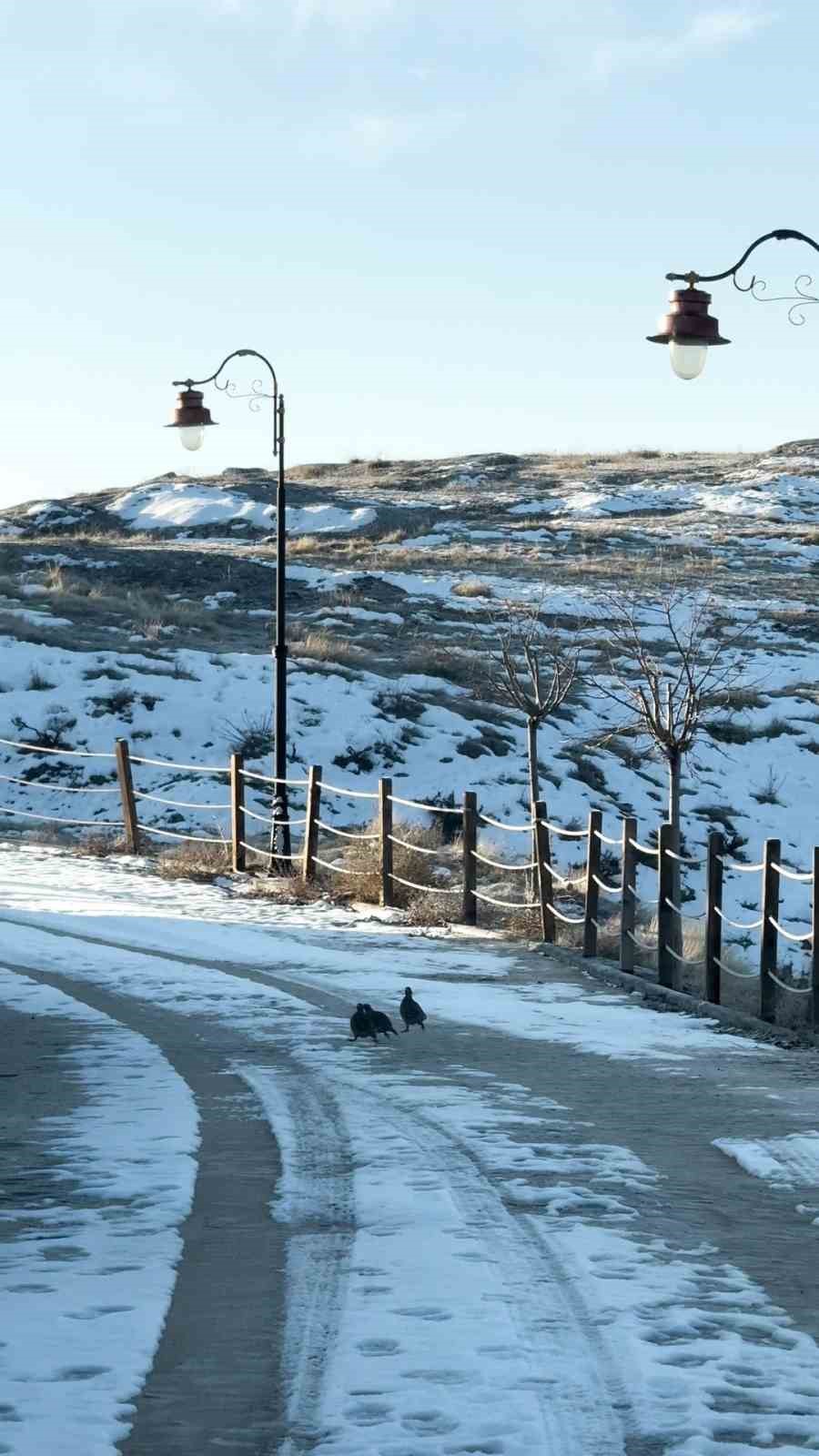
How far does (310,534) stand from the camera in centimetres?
6078

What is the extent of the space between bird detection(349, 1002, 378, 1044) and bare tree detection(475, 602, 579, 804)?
1122 centimetres

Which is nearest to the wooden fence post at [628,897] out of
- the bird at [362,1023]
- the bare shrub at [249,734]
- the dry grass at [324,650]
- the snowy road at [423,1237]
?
the snowy road at [423,1237]

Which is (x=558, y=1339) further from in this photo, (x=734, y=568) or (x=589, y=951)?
(x=734, y=568)

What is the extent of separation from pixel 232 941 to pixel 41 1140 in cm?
727

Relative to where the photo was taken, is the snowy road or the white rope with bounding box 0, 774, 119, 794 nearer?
the snowy road

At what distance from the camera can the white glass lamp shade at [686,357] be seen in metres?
12.1

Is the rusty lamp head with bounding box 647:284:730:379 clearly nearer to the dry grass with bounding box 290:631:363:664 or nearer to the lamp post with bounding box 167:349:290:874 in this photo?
the lamp post with bounding box 167:349:290:874

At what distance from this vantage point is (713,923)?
41.4ft

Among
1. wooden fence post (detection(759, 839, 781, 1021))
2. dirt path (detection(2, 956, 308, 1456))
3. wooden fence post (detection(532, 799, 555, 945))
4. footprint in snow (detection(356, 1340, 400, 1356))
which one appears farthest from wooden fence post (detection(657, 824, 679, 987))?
footprint in snow (detection(356, 1340, 400, 1356))

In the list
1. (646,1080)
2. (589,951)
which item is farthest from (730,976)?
(646,1080)

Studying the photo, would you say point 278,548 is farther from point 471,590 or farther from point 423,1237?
point 471,590

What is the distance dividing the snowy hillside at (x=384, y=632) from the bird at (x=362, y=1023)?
1501 centimetres

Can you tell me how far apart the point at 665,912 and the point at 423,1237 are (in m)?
7.21

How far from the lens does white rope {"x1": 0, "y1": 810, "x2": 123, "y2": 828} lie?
25.2 metres
